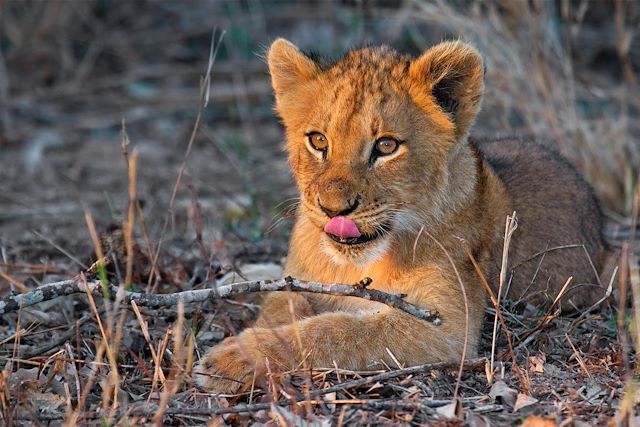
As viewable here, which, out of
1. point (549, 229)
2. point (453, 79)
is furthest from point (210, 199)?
point (453, 79)

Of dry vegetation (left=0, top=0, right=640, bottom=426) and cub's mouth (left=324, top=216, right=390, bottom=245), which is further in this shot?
cub's mouth (left=324, top=216, right=390, bottom=245)

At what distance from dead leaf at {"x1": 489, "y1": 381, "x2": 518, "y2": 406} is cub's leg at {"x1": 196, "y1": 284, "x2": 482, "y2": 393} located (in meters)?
0.30

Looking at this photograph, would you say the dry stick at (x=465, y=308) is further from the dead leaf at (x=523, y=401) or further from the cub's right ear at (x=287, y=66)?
the cub's right ear at (x=287, y=66)

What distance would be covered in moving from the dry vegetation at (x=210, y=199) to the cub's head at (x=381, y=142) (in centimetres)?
A: 57

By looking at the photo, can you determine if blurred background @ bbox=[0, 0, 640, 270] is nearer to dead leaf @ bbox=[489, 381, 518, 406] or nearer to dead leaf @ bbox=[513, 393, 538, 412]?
dead leaf @ bbox=[489, 381, 518, 406]

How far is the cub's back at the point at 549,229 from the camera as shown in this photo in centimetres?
518

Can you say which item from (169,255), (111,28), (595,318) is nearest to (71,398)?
(169,255)

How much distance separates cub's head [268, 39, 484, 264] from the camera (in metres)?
4.36

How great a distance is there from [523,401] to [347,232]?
1.05 m

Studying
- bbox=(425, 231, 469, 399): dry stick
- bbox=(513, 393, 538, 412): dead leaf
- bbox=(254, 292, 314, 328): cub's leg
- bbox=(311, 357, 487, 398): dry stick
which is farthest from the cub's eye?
bbox=(513, 393, 538, 412): dead leaf

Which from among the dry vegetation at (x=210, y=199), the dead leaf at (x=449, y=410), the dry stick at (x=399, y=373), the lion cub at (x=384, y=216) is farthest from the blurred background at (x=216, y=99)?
the dead leaf at (x=449, y=410)

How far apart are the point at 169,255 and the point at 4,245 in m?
1.32

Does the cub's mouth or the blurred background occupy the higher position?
the cub's mouth

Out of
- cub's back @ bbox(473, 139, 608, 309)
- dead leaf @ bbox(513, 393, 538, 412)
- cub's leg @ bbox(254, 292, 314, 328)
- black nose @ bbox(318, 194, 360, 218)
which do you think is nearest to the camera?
dead leaf @ bbox(513, 393, 538, 412)
